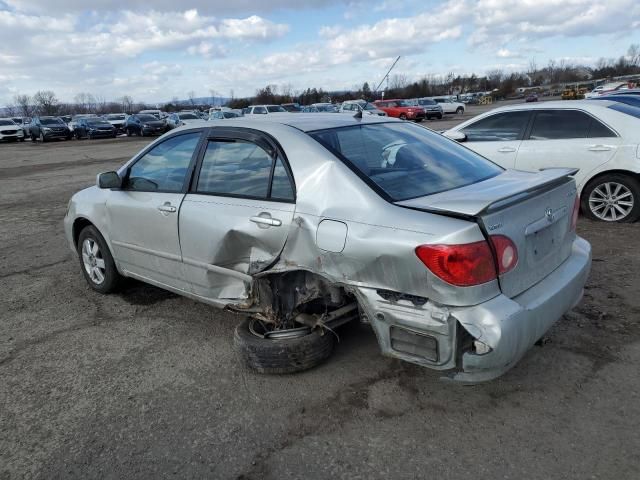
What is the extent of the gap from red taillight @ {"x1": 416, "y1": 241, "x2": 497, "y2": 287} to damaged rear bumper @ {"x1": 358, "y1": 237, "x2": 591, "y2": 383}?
0.15 metres

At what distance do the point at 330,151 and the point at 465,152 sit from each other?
4.05 ft

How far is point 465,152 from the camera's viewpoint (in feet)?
12.8

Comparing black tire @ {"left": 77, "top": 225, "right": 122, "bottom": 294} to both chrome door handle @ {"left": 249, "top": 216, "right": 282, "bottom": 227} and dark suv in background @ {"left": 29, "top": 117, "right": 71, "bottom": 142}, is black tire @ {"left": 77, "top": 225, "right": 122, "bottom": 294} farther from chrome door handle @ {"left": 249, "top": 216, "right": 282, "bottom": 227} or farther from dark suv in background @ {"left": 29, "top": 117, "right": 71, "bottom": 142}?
dark suv in background @ {"left": 29, "top": 117, "right": 71, "bottom": 142}

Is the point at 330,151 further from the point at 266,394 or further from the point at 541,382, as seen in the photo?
the point at 541,382

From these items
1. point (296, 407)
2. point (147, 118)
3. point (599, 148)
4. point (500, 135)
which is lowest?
point (147, 118)

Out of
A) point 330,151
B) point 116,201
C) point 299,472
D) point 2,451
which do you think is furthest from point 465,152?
point 2,451

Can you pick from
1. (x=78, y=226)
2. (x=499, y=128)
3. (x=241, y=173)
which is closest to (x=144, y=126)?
(x=499, y=128)

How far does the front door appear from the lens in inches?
154

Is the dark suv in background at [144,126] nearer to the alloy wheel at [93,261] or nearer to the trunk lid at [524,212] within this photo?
the alloy wheel at [93,261]

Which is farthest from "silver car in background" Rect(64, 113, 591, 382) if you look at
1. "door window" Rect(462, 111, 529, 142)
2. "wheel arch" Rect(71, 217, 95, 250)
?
"door window" Rect(462, 111, 529, 142)

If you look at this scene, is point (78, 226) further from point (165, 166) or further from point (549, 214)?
point (549, 214)

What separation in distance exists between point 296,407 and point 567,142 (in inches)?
214

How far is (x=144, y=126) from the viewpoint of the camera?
34.6 metres

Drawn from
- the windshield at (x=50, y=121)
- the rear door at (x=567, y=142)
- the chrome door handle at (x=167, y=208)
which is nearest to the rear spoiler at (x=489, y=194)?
the chrome door handle at (x=167, y=208)
